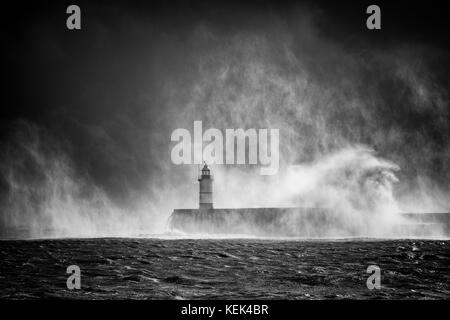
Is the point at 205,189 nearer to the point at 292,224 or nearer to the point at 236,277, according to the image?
the point at 292,224

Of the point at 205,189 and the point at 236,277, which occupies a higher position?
the point at 205,189

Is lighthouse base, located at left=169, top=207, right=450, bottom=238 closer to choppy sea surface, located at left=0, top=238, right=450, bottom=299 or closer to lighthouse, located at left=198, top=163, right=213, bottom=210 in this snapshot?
lighthouse, located at left=198, top=163, right=213, bottom=210

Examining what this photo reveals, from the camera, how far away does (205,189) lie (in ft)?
210

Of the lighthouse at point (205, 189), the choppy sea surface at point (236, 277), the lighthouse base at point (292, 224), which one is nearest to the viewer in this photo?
the choppy sea surface at point (236, 277)

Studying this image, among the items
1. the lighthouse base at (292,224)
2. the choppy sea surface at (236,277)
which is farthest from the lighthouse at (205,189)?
the choppy sea surface at (236,277)

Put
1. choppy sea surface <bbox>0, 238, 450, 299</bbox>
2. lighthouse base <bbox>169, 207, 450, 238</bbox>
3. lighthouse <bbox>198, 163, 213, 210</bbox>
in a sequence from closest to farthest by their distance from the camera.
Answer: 1. choppy sea surface <bbox>0, 238, 450, 299</bbox>
2. lighthouse base <bbox>169, 207, 450, 238</bbox>
3. lighthouse <bbox>198, 163, 213, 210</bbox>

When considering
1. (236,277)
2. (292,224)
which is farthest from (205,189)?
(236,277)

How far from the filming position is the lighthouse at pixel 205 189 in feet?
209

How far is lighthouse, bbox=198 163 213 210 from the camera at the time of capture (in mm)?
63750

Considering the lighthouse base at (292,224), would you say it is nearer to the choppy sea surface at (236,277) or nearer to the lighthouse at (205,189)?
the lighthouse at (205,189)

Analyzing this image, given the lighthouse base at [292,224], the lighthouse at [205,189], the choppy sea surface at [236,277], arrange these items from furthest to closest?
1. the lighthouse at [205,189]
2. the lighthouse base at [292,224]
3. the choppy sea surface at [236,277]

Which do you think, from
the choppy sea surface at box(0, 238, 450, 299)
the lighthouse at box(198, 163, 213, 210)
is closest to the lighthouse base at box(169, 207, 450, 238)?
the lighthouse at box(198, 163, 213, 210)

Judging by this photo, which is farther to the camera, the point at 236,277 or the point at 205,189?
the point at 205,189
